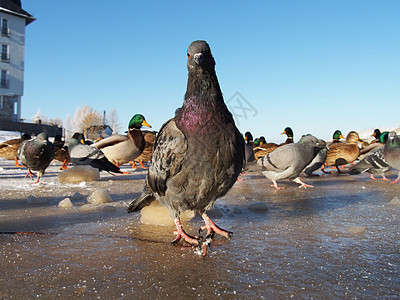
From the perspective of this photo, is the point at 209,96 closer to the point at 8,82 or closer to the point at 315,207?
the point at 315,207

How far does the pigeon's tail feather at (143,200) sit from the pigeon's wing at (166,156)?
0.20 m

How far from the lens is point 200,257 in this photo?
2039 mm

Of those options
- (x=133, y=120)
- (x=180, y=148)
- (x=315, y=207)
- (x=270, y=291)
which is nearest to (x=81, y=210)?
(x=180, y=148)

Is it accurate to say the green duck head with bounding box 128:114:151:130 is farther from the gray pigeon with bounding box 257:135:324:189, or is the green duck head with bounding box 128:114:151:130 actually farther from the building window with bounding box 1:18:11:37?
the building window with bounding box 1:18:11:37

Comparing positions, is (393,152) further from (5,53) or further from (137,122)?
(5,53)

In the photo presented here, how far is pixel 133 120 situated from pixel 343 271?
9.47 meters

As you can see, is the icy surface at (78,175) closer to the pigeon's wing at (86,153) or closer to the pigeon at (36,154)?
the pigeon at (36,154)

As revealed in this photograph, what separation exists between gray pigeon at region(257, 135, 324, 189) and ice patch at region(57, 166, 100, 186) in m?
3.63

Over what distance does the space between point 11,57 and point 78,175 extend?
3564cm

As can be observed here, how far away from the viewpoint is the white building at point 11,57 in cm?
3453

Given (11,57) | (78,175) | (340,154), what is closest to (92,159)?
(78,175)

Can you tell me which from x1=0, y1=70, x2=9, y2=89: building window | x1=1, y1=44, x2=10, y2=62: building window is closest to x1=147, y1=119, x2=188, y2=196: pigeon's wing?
x1=0, y1=70, x2=9, y2=89: building window

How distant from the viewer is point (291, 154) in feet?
20.2

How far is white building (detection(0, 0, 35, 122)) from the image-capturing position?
3453 centimetres
